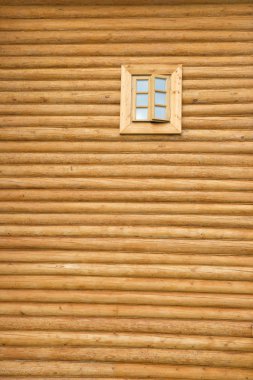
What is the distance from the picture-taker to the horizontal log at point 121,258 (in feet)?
20.2

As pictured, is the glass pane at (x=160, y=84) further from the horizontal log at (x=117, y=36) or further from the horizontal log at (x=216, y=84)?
the horizontal log at (x=117, y=36)

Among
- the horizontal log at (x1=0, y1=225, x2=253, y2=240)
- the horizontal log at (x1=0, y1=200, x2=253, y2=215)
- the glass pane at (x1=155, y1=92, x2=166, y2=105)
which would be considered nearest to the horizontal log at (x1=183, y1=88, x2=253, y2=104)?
the glass pane at (x1=155, y1=92, x2=166, y2=105)

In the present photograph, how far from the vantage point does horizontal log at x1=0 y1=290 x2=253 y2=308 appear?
6074mm

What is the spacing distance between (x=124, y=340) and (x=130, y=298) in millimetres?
658

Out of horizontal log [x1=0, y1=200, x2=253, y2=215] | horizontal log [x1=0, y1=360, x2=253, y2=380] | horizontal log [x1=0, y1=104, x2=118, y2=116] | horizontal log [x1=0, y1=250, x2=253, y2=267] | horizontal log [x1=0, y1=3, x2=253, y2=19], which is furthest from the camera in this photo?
horizontal log [x1=0, y1=3, x2=253, y2=19]

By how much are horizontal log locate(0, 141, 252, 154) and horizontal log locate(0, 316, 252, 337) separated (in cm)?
278

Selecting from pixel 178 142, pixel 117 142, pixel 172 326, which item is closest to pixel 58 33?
pixel 117 142

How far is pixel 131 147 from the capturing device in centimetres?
648

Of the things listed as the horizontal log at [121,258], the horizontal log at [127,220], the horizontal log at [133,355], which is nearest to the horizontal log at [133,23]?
the horizontal log at [127,220]

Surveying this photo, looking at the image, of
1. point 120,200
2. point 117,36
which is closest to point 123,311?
point 120,200

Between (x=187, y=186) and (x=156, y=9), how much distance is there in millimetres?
3237

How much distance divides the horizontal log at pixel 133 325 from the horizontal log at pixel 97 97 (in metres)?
3.67

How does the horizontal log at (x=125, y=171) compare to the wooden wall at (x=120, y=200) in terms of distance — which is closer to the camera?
the wooden wall at (x=120, y=200)

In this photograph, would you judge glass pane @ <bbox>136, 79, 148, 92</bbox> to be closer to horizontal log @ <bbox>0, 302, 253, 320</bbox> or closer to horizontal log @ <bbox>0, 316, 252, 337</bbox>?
horizontal log @ <bbox>0, 302, 253, 320</bbox>
